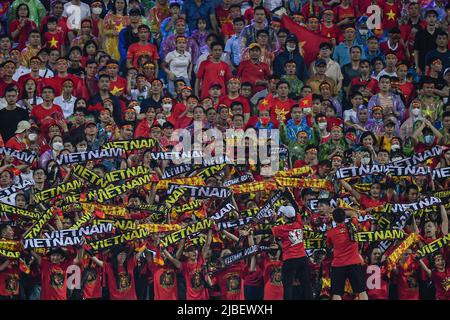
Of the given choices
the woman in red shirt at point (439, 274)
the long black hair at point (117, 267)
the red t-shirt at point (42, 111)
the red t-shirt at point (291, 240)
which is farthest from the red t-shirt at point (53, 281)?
the woman in red shirt at point (439, 274)

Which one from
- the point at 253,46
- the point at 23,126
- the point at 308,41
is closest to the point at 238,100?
the point at 253,46

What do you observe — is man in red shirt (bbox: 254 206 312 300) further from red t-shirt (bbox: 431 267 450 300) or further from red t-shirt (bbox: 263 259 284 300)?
red t-shirt (bbox: 431 267 450 300)

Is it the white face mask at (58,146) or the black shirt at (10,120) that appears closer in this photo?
the white face mask at (58,146)

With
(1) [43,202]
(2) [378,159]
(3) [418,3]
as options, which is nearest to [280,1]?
(3) [418,3]

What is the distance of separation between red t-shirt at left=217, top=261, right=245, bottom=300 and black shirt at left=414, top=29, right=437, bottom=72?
6176 mm

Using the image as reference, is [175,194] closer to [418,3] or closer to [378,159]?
[378,159]

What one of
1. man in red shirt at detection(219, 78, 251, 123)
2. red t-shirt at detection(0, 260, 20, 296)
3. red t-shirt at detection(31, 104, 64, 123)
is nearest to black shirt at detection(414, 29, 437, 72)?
man in red shirt at detection(219, 78, 251, 123)

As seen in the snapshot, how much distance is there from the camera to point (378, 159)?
26156 millimetres

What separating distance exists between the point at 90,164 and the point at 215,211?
2.06 metres

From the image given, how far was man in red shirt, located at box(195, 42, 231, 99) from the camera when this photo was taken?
92.7ft

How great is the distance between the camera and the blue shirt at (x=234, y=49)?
1138 inches

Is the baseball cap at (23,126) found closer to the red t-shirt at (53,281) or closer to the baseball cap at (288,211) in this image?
the red t-shirt at (53,281)

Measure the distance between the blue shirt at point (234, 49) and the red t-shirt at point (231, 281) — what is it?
5174 millimetres
